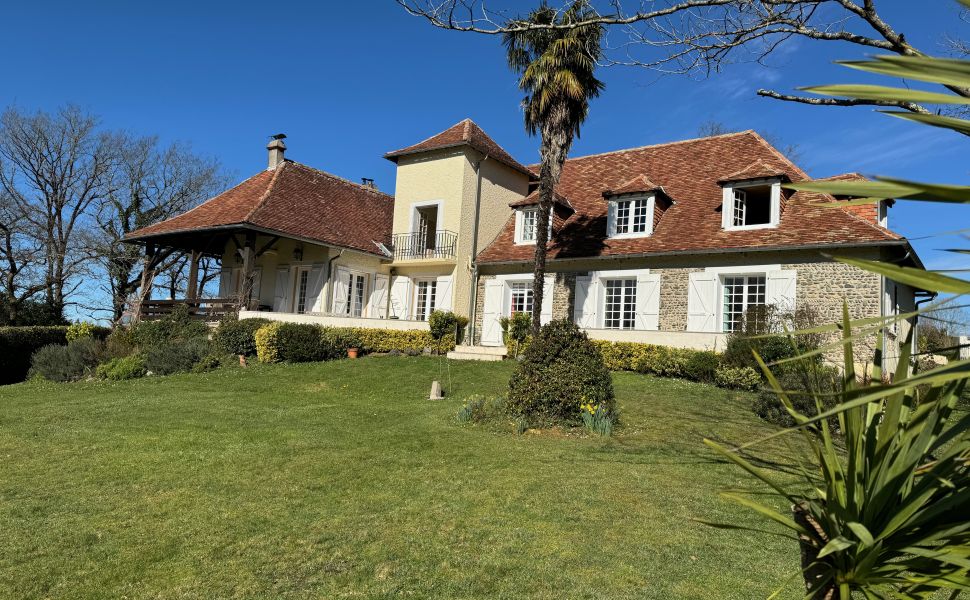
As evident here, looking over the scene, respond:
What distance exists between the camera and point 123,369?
608 inches

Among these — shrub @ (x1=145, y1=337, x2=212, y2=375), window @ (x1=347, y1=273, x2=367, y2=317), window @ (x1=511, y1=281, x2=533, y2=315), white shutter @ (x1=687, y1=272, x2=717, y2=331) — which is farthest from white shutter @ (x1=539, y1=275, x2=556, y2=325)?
shrub @ (x1=145, y1=337, x2=212, y2=375)

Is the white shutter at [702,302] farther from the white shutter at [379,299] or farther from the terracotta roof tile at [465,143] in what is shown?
the white shutter at [379,299]

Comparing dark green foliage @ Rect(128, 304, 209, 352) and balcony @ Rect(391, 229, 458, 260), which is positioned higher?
balcony @ Rect(391, 229, 458, 260)

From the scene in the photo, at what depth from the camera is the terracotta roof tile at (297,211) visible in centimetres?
1927

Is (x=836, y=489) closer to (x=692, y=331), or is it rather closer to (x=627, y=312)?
(x=692, y=331)

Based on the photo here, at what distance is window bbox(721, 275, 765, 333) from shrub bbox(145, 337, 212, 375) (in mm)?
13636

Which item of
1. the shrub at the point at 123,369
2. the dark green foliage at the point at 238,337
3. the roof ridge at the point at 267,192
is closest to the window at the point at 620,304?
the dark green foliage at the point at 238,337

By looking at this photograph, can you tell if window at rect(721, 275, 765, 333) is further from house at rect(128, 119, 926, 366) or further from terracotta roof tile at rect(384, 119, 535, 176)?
terracotta roof tile at rect(384, 119, 535, 176)

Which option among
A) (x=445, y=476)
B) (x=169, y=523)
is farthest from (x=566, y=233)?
(x=169, y=523)

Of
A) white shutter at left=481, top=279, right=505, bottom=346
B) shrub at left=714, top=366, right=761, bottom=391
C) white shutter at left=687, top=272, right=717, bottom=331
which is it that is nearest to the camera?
shrub at left=714, top=366, right=761, bottom=391

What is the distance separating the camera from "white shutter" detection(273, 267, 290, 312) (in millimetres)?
21281

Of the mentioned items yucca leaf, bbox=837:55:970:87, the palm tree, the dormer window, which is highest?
the palm tree

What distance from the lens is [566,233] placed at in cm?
1828

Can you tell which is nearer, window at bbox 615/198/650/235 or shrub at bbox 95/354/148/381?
shrub at bbox 95/354/148/381
